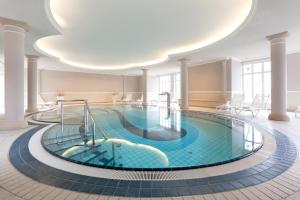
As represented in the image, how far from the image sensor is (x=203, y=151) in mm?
3229

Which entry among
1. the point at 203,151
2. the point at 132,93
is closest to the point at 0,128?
the point at 203,151

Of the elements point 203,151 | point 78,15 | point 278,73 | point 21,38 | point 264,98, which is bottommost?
point 203,151

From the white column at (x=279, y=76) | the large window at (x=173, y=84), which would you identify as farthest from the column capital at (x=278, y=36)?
the large window at (x=173, y=84)

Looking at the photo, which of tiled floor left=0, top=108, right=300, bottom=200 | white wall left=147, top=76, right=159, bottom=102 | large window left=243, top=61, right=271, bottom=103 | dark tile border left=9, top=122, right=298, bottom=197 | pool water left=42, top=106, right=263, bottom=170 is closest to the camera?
tiled floor left=0, top=108, right=300, bottom=200

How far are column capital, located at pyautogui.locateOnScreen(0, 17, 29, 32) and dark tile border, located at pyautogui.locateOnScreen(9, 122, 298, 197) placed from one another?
3906mm

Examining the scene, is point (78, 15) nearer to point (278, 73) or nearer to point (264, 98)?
point (278, 73)

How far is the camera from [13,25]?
15.0 feet

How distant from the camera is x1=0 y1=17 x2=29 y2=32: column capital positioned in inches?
174

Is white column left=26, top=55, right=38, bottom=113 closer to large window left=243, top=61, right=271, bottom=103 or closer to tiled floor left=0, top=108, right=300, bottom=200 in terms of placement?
tiled floor left=0, top=108, right=300, bottom=200

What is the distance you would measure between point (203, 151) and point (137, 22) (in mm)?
4111

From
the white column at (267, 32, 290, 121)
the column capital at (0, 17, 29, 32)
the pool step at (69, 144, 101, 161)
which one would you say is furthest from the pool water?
the column capital at (0, 17, 29, 32)

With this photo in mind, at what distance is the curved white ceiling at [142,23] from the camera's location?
165 inches

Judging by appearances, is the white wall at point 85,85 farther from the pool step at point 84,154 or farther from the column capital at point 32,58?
the pool step at point 84,154

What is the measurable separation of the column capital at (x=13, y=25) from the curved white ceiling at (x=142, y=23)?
83cm
